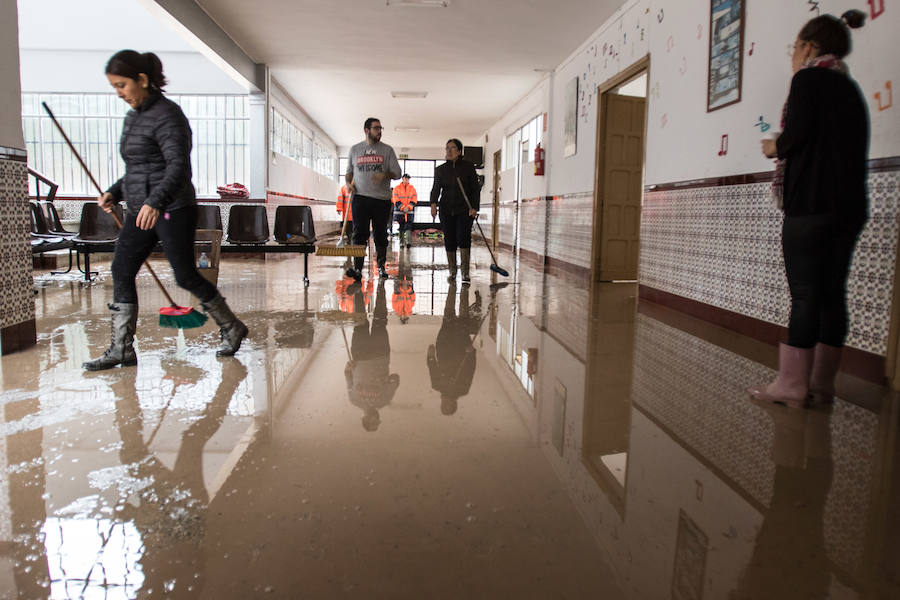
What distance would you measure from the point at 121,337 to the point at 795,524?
2551mm

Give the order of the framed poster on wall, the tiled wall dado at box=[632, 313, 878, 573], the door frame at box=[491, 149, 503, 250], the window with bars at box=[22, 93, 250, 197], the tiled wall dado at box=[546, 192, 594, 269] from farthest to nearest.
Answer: the door frame at box=[491, 149, 503, 250]
the window with bars at box=[22, 93, 250, 197]
the tiled wall dado at box=[546, 192, 594, 269]
the framed poster on wall
the tiled wall dado at box=[632, 313, 878, 573]

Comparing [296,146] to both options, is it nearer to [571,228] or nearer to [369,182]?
[571,228]

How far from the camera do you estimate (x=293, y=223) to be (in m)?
6.38

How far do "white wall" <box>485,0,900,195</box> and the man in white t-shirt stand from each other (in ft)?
7.74

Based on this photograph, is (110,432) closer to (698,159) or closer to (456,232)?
(698,159)

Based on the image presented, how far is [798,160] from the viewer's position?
7.27 feet

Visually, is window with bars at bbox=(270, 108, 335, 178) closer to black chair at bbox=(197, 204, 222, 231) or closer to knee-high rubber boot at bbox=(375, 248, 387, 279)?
black chair at bbox=(197, 204, 222, 231)

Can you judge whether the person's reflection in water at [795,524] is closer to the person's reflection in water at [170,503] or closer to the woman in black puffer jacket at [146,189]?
the person's reflection in water at [170,503]

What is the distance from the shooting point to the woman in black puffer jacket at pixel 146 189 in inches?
99.7

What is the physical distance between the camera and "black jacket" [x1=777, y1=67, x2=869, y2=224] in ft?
6.99

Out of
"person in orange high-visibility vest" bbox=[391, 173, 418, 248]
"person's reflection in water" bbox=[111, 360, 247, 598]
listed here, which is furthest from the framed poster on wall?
"person in orange high-visibility vest" bbox=[391, 173, 418, 248]

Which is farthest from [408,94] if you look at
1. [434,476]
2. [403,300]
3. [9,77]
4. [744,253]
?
[434,476]

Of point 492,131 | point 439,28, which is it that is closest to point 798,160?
point 439,28

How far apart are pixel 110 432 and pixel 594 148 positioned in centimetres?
595
